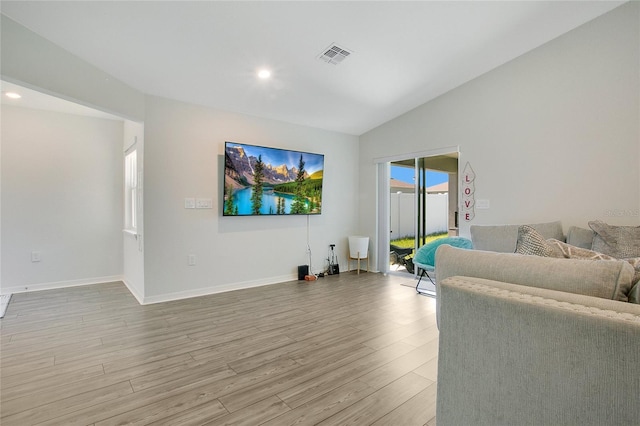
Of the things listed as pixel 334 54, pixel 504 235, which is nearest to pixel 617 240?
pixel 504 235

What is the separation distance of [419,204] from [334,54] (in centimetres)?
289

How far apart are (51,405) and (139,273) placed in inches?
87.9

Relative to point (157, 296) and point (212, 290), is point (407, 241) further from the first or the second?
point (157, 296)

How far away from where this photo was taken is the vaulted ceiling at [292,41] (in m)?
2.45

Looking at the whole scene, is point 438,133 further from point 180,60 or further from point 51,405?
point 51,405

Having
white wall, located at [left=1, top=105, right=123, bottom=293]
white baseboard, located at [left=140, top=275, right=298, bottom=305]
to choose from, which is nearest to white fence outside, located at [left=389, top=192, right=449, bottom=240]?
white baseboard, located at [left=140, top=275, right=298, bottom=305]

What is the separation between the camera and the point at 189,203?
3926mm

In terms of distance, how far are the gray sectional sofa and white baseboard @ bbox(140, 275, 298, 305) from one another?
3485 mm

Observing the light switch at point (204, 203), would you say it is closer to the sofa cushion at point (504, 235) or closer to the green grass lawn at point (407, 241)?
the green grass lawn at point (407, 241)

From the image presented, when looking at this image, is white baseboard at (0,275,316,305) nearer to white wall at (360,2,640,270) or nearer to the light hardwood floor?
the light hardwood floor

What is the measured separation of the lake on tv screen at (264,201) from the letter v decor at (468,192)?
2.33 m

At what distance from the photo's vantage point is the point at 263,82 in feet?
12.0

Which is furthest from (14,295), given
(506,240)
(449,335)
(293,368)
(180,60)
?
(506,240)

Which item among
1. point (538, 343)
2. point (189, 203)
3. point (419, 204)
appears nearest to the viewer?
point (538, 343)
